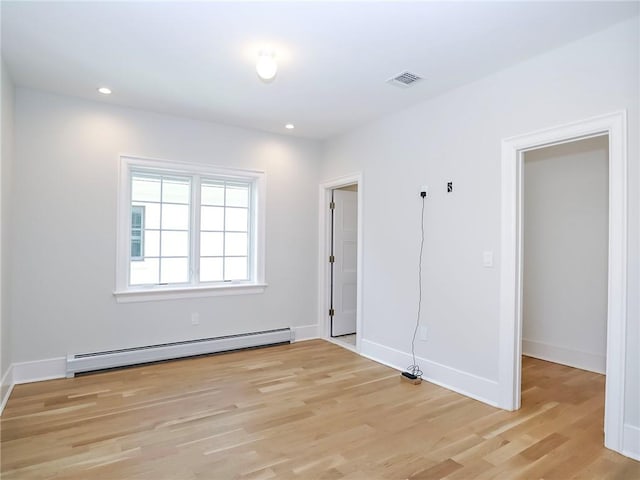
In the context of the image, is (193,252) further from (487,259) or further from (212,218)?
(487,259)

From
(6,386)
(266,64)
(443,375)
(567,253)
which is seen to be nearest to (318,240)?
(443,375)

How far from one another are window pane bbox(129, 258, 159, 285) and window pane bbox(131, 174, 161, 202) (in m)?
0.68

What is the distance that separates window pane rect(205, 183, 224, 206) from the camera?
454 cm

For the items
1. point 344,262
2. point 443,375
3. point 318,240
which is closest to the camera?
point 443,375

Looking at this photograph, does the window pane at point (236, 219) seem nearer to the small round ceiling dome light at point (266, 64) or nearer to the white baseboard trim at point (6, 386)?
the small round ceiling dome light at point (266, 64)

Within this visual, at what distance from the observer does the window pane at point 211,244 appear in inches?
178

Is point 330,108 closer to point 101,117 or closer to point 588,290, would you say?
point 101,117

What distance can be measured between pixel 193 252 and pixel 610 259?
12.8 ft

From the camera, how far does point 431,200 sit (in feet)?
12.0

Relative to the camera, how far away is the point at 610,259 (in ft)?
7.89

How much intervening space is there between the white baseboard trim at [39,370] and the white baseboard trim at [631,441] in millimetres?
4498


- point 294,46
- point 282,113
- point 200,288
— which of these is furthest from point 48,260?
point 294,46

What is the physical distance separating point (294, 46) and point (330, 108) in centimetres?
131

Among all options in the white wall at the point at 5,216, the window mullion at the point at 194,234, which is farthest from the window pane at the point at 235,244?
the white wall at the point at 5,216
